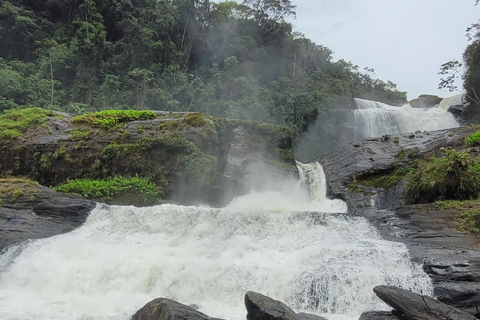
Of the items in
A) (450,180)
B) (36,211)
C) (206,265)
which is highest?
(450,180)

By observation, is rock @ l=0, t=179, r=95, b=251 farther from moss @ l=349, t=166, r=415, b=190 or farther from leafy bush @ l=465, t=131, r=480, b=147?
leafy bush @ l=465, t=131, r=480, b=147

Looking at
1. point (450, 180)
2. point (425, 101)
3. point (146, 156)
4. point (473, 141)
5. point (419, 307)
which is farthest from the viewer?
point (425, 101)

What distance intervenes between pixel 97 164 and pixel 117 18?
85.6 feet

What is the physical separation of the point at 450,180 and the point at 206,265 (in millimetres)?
7564

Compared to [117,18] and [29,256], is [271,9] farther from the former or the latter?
[29,256]

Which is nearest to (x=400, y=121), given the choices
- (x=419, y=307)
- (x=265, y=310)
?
(x=419, y=307)

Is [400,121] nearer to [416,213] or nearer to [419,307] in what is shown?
[416,213]

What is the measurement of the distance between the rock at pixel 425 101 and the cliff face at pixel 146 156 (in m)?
27.5

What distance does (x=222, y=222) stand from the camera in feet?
31.1

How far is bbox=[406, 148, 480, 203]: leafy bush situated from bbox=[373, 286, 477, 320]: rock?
21.0 ft

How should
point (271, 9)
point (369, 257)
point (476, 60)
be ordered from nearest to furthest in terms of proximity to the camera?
point (369, 257), point (476, 60), point (271, 9)

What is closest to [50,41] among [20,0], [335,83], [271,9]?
[20,0]

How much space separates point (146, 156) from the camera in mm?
14391

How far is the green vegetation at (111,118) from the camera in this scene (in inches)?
622
